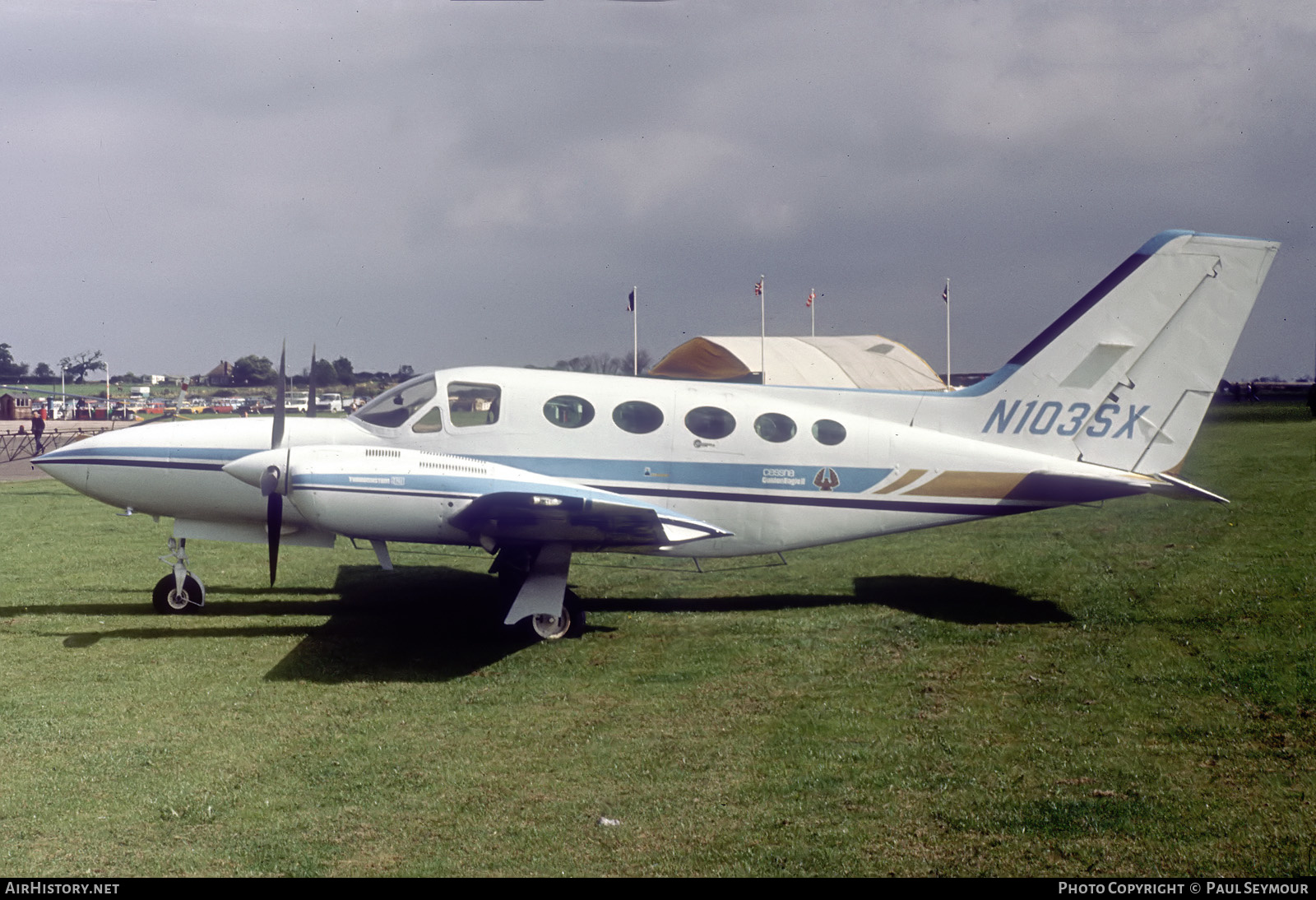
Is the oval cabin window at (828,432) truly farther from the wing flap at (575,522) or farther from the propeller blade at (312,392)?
the propeller blade at (312,392)

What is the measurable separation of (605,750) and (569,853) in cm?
187

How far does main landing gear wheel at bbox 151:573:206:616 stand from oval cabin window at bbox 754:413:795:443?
24.9 feet

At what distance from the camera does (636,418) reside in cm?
1198

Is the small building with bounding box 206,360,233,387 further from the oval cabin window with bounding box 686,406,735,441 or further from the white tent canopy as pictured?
the oval cabin window with bounding box 686,406,735,441

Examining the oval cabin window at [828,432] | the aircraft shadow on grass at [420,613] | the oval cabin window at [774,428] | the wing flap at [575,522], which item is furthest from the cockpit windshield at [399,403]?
the oval cabin window at [828,432]

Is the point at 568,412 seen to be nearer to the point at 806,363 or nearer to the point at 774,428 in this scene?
the point at 774,428

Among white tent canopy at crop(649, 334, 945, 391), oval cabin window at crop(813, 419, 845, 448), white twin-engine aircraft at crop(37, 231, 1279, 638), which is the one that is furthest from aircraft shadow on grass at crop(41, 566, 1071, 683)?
white tent canopy at crop(649, 334, 945, 391)

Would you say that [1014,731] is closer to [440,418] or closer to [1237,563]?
[440,418]

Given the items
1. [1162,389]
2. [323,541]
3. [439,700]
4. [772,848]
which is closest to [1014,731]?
[772,848]

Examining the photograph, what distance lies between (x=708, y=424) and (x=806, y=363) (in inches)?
1481

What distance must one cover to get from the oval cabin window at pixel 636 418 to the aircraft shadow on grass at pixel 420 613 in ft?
8.52

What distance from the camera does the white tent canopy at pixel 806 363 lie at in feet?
153

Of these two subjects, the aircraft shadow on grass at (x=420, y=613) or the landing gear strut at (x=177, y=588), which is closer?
the aircraft shadow on grass at (x=420, y=613)

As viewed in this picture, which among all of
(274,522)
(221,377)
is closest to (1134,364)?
(274,522)
